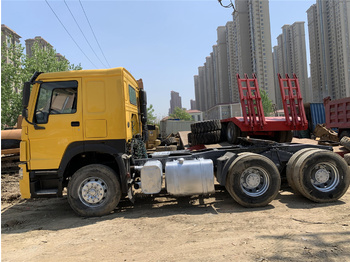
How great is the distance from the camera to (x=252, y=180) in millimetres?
5223

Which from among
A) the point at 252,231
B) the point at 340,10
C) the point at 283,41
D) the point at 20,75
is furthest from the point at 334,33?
the point at 252,231

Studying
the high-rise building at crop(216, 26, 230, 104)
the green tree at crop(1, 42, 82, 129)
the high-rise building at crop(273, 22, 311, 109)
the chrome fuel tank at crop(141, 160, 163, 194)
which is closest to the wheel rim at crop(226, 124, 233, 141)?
the chrome fuel tank at crop(141, 160, 163, 194)

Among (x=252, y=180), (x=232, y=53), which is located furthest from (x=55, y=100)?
(x=232, y=53)

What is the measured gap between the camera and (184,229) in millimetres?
4223

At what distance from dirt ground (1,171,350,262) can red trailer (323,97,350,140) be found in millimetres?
7075

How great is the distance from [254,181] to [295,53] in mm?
73876

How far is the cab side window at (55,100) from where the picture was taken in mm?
5035

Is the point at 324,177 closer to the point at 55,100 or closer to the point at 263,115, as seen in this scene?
the point at 263,115

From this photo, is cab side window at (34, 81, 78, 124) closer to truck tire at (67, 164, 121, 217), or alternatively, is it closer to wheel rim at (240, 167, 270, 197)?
truck tire at (67, 164, 121, 217)

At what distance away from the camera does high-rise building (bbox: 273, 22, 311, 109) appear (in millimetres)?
67000

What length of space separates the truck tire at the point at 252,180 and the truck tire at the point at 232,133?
2.16 meters

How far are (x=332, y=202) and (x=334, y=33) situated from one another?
6003 centimetres

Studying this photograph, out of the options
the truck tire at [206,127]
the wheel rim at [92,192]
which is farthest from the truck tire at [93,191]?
the truck tire at [206,127]

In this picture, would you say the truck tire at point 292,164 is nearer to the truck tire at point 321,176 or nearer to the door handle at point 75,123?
the truck tire at point 321,176
